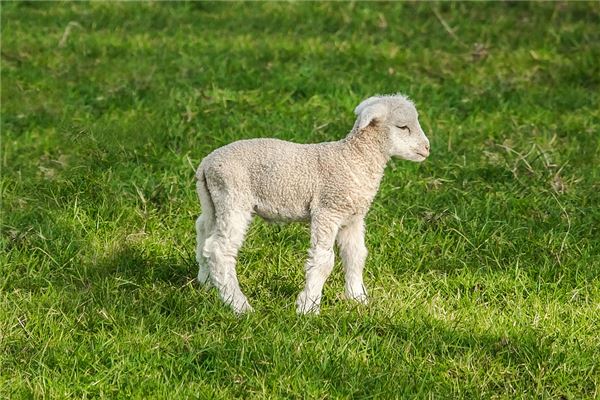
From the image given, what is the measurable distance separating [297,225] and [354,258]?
1061 millimetres

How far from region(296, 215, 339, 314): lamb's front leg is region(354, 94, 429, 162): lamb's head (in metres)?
0.50

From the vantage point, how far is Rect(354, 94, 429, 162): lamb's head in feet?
17.9

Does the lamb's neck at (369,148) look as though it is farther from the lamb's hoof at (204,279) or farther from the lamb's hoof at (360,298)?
the lamb's hoof at (204,279)

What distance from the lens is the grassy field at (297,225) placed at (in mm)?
5035

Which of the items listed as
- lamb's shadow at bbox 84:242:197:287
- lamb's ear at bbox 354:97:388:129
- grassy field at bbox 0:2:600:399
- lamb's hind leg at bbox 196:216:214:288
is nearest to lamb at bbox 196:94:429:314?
lamb's ear at bbox 354:97:388:129

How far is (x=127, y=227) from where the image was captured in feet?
21.5

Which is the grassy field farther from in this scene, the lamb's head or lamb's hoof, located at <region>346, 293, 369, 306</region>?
the lamb's head

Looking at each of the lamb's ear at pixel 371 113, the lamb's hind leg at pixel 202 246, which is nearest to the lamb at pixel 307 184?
the lamb's ear at pixel 371 113

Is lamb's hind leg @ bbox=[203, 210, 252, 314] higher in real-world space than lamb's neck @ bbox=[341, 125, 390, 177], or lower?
lower

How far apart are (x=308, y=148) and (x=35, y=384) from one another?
180 cm

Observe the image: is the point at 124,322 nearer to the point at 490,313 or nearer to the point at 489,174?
the point at 490,313

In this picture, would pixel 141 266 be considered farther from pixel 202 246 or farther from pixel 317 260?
pixel 317 260

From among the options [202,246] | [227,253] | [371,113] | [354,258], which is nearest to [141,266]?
[202,246]

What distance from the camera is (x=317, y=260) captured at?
17.7 feet
